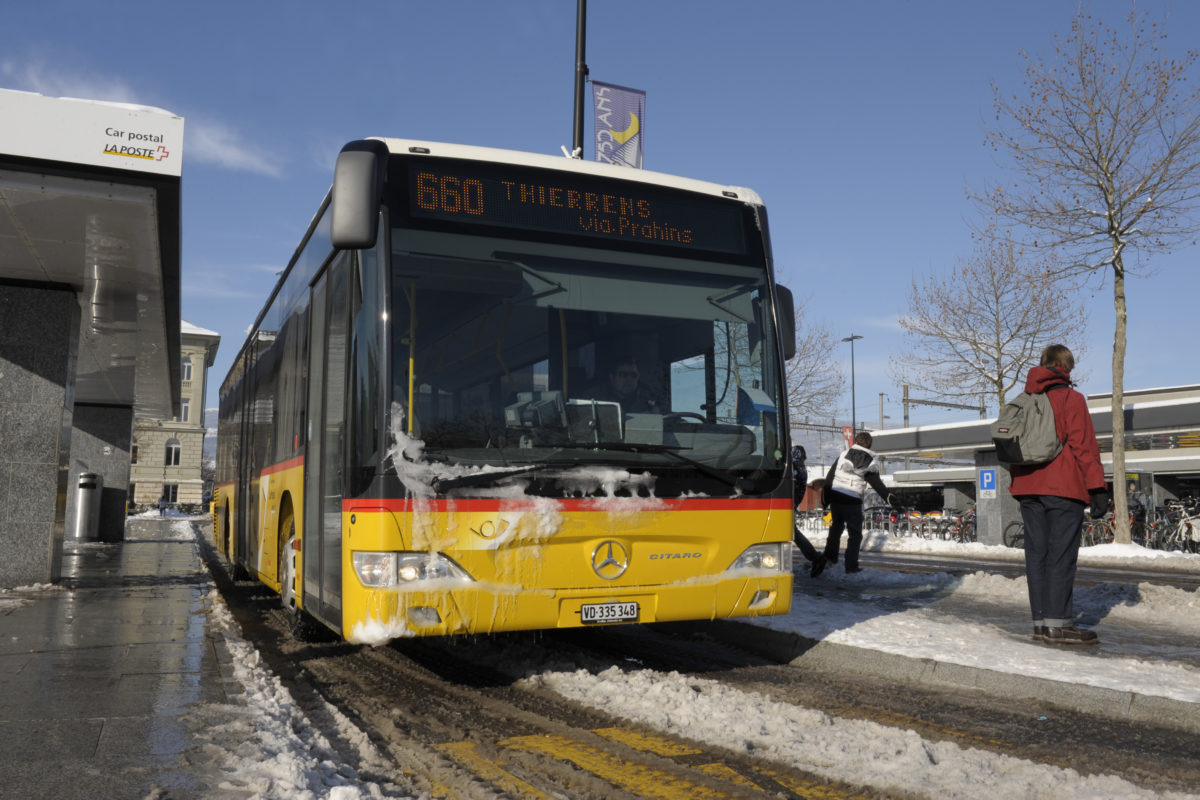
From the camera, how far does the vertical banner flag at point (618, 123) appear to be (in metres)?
15.0

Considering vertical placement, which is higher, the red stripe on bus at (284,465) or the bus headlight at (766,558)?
the red stripe on bus at (284,465)

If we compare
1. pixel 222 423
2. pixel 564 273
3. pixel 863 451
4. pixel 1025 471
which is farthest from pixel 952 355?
pixel 564 273

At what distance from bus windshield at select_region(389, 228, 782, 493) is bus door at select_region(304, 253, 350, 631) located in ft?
2.67

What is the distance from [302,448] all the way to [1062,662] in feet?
17.3

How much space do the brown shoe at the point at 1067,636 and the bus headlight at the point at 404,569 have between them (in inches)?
165

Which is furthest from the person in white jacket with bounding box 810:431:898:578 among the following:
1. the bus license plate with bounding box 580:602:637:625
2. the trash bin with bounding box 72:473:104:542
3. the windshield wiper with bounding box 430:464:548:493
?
the trash bin with bounding box 72:473:104:542

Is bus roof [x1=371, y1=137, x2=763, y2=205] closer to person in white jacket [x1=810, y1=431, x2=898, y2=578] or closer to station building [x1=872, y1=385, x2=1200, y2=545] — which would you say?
person in white jacket [x1=810, y1=431, x2=898, y2=578]

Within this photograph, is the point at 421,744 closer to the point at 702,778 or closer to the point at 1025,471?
the point at 702,778

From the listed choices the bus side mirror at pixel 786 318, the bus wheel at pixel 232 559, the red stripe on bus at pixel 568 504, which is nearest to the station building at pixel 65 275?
the bus wheel at pixel 232 559

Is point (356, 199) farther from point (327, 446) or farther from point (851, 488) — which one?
point (851, 488)

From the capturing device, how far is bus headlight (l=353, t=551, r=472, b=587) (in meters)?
5.57

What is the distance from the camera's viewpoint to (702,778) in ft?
13.8

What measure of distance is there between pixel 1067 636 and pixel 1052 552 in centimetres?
59

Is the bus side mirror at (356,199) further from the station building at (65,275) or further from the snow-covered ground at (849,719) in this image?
the station building at (65,275)
